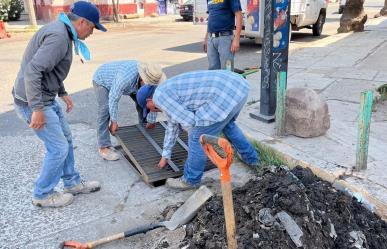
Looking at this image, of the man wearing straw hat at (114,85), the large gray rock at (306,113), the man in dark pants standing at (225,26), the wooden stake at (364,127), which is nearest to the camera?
the wooden stake at (364,127)

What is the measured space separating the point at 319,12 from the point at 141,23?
444 inches

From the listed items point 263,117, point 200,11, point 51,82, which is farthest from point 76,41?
point 200,11

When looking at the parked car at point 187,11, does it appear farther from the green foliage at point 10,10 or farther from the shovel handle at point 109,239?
the shovel handle at point 109,239

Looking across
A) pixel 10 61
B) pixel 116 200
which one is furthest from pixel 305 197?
pixel 10 61

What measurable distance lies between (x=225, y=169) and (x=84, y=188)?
1.91m

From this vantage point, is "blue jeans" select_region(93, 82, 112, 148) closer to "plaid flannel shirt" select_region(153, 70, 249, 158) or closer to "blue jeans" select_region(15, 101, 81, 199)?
"blue jeans" select_region(15, 101, 81, 199)

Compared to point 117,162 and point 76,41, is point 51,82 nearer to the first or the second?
point 76,41

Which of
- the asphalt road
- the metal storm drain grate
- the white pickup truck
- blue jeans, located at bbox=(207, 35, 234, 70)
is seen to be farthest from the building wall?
the metal storm drain grate

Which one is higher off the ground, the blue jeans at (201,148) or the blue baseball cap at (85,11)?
the blue baseball cap at (85,11)

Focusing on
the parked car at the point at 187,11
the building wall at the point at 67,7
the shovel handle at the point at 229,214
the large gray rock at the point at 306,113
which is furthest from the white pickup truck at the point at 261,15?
the building wall at the point at 67,7

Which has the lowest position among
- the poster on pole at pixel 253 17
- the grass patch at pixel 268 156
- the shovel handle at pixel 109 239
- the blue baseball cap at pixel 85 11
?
the shovel handle at pixel 109 239

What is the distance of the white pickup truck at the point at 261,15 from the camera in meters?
10.1

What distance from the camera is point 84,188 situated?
371cm

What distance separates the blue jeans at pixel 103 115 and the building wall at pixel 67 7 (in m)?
18.6
